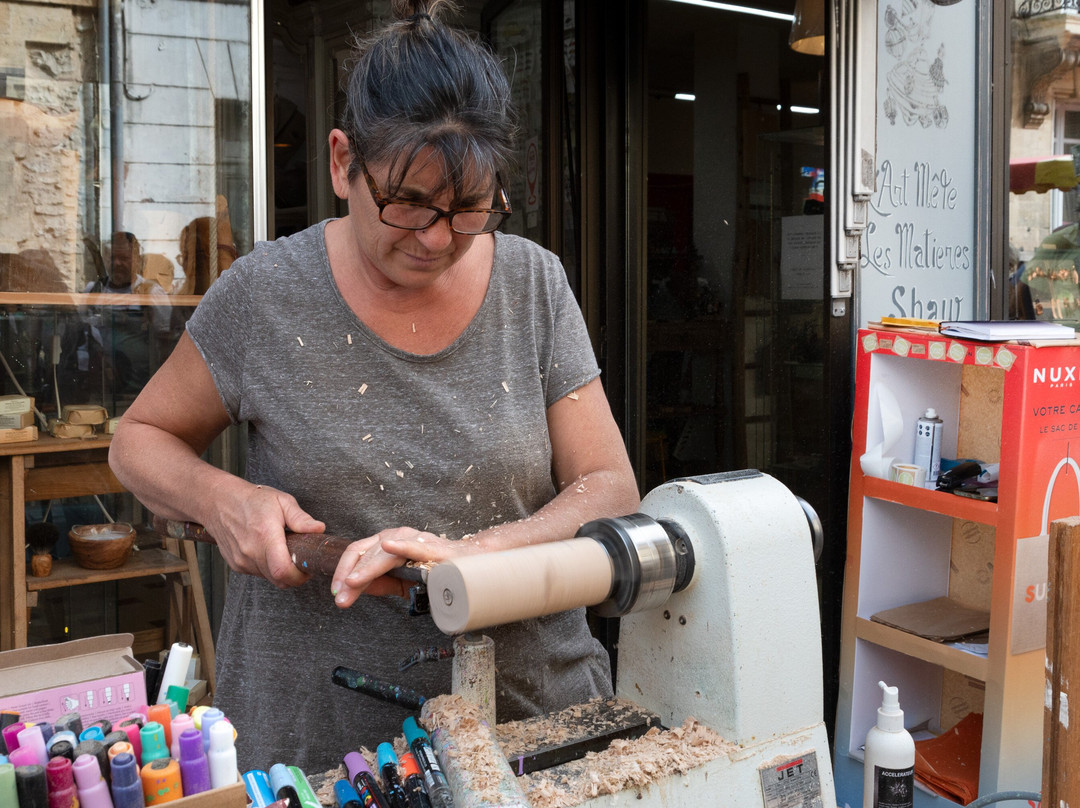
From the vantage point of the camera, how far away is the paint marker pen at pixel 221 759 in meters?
0.83

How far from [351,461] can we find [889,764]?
36.6 inches

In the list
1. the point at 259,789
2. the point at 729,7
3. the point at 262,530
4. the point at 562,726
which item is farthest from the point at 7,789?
the point at 729,7

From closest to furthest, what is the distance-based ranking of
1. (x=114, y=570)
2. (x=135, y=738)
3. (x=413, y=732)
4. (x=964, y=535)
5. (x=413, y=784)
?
(x=135, y=738), (x=413, y=784), (x=413, y=732), (x=964, y=535), (x=114, y=570)

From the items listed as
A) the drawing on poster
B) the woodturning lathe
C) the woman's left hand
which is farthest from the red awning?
the woman's left hand

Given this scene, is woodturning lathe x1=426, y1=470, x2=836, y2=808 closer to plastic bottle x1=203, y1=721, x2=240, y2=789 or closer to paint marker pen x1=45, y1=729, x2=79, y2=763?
plastic bottle x1=203, y1=721, x2=240, y2=789

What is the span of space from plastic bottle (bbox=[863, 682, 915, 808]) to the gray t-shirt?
0.47 metres

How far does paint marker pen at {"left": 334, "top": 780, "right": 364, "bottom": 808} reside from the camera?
3.12ft

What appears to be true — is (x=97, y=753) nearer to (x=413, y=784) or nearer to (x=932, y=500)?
(x=413, y=784)

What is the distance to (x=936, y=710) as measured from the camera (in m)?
2.61

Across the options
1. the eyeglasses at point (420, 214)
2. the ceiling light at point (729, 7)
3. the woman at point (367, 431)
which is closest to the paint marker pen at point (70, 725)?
the woman at point (367, 431)

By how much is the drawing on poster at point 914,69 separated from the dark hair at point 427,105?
1.82 metres

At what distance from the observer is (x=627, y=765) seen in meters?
1.06

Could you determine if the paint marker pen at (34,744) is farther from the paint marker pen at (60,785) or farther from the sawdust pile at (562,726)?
the sawdust pile at (562,726)

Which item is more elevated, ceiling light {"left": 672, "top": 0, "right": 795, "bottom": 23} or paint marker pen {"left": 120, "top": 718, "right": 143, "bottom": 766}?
ceiling light {"left": 672, "top": 0, "right": 795, "bottom": 23}
